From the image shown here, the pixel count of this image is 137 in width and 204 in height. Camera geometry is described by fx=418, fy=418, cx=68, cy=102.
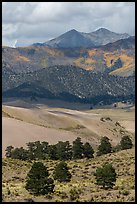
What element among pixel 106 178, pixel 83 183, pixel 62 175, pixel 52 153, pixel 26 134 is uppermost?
pixel 106 178

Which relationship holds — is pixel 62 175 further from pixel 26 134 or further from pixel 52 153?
pixel 26 134

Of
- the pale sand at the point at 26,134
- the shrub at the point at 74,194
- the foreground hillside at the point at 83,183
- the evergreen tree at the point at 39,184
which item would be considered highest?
the evergreen tree at the point at 39,184

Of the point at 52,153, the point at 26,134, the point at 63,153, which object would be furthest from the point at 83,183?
the point at 26,134

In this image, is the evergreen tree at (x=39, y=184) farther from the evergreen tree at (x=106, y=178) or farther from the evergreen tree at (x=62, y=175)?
the evergreen tree at (x=62, y=175)

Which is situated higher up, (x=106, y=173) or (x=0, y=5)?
(x=0, y=5)

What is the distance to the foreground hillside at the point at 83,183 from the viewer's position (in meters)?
28.9

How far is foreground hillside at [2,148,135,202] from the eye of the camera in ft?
94.7

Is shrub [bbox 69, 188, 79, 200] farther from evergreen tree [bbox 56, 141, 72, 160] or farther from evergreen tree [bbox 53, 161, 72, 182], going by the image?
evergreen tree [bbox 56, 141, 72, 160]

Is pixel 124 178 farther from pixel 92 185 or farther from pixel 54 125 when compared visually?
pixel 54 125

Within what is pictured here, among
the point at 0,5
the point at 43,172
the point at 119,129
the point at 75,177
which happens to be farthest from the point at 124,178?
the point at 119,129

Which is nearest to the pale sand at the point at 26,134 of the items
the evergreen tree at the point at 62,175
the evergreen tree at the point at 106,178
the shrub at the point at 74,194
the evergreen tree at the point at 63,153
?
the evergreen tree at the point at 63,153

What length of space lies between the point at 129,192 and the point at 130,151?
29334mm

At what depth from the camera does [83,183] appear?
37500 millimetres

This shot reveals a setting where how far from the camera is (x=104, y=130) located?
465 ft
